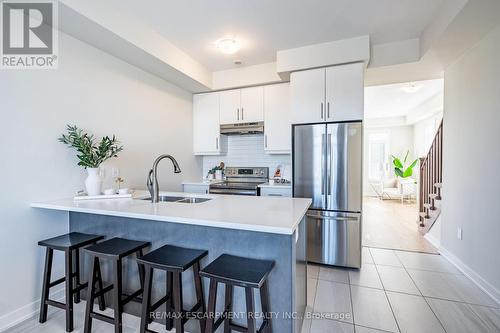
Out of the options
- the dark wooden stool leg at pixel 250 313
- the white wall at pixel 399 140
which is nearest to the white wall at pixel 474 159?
the dark wooden stool leg at pixel 250 313

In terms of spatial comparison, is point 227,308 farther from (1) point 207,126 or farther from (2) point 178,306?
(1) point 207,126

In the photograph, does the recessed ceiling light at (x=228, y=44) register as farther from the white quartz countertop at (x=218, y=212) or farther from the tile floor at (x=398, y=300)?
the tile floor at (x=398, y=300)

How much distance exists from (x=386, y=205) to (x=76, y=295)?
7028mm

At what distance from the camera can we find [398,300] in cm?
214

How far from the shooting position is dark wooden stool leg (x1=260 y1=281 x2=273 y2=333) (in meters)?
1.46

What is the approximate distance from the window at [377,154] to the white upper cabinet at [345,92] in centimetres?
618

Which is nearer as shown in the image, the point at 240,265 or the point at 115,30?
the point at 240,265

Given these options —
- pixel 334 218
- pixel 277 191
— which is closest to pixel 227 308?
pixel 334 218

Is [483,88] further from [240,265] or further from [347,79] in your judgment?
[240,265]

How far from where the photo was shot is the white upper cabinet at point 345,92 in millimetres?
2770

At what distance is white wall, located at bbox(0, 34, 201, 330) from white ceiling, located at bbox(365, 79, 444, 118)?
171 inches

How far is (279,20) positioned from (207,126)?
208 cm

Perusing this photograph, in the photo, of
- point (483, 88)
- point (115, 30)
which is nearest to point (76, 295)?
point (115, 30)

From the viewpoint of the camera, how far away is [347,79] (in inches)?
111
